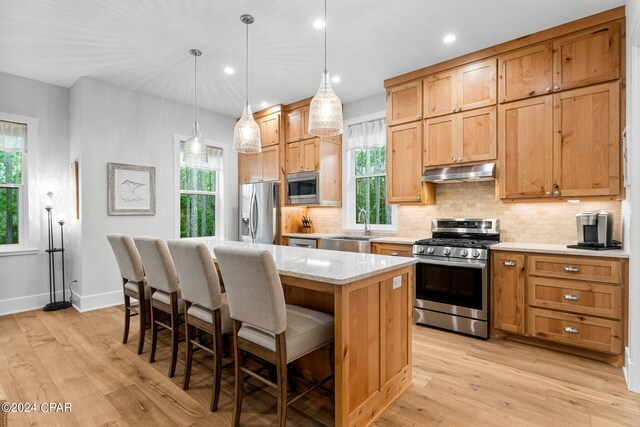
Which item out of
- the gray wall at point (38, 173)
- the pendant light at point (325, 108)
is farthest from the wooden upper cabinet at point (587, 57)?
the gray wall at point (38, 173)

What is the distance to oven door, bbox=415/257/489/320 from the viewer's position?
3.20m

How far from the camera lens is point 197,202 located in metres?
5.46

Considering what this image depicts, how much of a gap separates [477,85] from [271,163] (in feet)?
10.3

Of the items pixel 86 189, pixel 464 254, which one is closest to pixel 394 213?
pixel 464 254

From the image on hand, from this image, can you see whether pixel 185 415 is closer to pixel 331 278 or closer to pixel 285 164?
pixel 331 278

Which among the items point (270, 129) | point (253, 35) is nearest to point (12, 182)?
point (270, 129)

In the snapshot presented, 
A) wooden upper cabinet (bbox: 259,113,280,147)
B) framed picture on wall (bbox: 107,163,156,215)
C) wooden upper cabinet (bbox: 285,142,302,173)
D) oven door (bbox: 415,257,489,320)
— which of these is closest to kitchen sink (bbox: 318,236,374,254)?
oven door (bbox: 415,257,489,320)

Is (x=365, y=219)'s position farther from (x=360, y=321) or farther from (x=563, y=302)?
(x=360, y=321)

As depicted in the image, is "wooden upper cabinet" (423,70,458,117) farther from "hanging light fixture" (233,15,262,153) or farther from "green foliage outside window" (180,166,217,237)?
"green foliage outside window" (180,166,217,237)

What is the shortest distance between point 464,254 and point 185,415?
8.82 ft

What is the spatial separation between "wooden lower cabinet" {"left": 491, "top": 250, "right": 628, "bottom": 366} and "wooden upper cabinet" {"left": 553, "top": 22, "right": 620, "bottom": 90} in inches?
61.0

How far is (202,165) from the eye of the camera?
18.0 ft

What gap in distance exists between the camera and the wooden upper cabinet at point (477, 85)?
3428 millimetres

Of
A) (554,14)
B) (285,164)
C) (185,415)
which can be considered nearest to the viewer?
(185,415)
